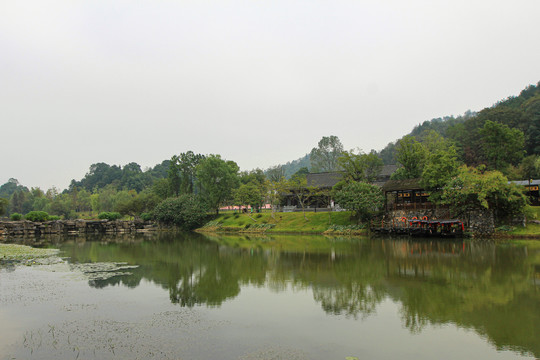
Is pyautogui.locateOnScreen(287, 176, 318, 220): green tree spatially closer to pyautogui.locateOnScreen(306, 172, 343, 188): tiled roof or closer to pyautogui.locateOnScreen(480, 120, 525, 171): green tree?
pyautogui.locateOnScreen(306, 172, 343, 188): tiled roof

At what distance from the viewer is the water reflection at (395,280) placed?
1037 cm

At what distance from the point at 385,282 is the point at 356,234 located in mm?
26337

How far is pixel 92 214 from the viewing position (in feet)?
291

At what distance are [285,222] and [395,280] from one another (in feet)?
115

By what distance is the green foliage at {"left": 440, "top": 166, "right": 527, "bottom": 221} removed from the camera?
32344 mm

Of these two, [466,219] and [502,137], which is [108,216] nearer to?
[466,219]

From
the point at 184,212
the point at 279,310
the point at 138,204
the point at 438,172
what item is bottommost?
the point at 279,310

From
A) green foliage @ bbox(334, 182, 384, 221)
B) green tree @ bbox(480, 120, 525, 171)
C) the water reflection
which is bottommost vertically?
the water reflection

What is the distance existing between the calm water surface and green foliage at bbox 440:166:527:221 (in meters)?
13.4

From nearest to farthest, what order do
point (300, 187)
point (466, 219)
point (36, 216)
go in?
point (466, 219)
point (300, 187)
point (36, 216)

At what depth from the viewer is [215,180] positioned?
6094 cm

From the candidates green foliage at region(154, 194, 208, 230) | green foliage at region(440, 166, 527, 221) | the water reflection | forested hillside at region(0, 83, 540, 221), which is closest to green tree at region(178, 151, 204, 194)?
forested hillside at region(0, 83, 540, 221)

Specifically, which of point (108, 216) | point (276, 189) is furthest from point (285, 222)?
point (108, 216)

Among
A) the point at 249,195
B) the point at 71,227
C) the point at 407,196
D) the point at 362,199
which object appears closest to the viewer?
the point at 362,199
